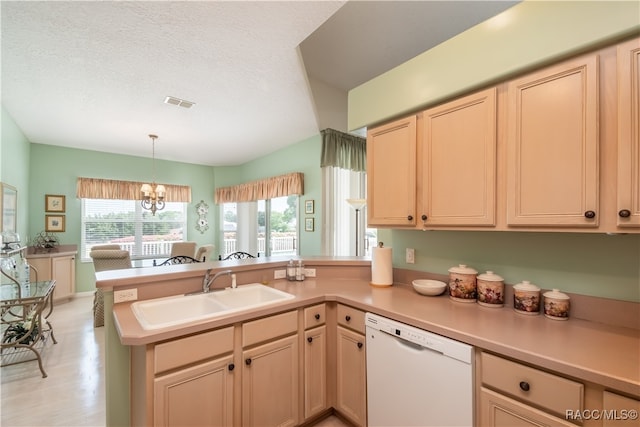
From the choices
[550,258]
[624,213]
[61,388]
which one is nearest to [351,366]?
[550,258]

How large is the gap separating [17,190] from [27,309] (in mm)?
2265

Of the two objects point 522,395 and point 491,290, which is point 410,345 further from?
point 491,290

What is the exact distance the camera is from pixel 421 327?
1.42m

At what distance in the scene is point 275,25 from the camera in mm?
2037

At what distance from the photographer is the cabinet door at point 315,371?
178 centimetres

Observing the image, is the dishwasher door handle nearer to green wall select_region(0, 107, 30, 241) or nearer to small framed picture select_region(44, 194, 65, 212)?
green wall select_region(0, 107, 30, 241)

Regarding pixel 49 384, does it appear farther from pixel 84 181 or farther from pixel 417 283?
pixel 84 181

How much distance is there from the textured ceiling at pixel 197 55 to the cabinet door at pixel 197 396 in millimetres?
2233

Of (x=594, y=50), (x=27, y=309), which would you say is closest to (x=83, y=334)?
(x=27, y=309)

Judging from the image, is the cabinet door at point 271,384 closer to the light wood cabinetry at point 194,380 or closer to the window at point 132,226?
the light wood cabinetry at point 194,380

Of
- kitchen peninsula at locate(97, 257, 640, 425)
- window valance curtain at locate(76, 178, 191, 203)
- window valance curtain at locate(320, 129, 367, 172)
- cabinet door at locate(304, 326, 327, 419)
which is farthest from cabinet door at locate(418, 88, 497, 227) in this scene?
window valance curtain at locate(76, 178, 191, 203)

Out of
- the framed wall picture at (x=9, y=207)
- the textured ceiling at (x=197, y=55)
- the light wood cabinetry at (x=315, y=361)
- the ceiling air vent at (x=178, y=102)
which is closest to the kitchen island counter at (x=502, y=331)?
the light wood cabinetry at (x=315, y=361)

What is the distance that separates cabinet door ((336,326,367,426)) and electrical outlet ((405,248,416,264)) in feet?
2.56

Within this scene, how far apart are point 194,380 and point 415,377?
113 cm
